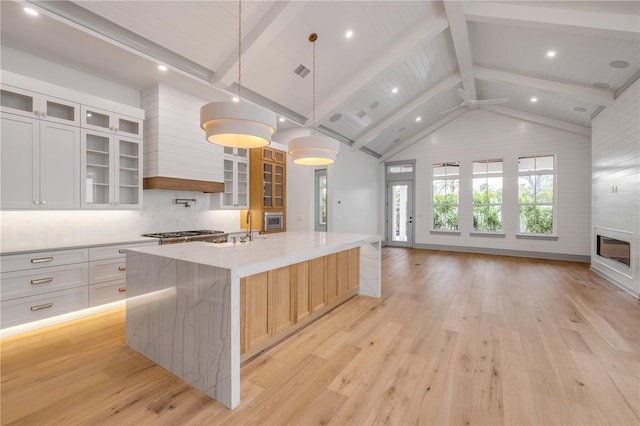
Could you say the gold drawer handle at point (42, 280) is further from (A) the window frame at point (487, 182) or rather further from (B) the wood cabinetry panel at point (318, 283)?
(A) the window frame at point (487, 182)

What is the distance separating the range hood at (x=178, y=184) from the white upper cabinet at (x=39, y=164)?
0.85 meters

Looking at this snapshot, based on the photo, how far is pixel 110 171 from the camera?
12.2 feet

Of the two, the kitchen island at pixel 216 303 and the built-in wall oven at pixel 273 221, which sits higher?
the built-in wall oven at pixel 273 221

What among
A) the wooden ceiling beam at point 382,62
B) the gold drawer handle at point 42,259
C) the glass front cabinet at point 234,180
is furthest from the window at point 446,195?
the gold drawer handle at point 42,259

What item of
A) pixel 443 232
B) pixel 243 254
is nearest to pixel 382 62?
pixel 243 254

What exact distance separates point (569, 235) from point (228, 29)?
848 centimetres

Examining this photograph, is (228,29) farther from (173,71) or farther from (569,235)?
(569,235)

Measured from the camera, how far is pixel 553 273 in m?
5.65

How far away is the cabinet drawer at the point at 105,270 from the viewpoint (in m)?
3.28

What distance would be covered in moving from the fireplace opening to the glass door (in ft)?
14.5

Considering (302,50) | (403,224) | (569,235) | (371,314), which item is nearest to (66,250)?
(371,314)

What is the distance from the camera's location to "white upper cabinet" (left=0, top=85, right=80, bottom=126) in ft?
9.65

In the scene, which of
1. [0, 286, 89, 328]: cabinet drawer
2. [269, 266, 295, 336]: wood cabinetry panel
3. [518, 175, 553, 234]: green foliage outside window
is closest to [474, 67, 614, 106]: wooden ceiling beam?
[518, 175, 553, 234]: green foliage outside window

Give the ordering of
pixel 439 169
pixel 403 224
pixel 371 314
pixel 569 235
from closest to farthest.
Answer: pixel 371 314
pixel 569 235
pixel 439 169
pixel 403 224
